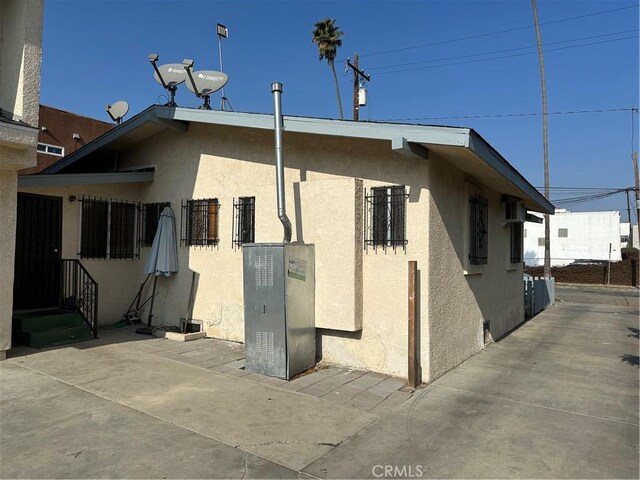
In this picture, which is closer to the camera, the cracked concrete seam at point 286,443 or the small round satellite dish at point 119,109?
the cracked concrete seam at point 286,443

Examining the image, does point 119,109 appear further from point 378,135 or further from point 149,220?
point 378,135

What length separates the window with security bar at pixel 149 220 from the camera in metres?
9.08

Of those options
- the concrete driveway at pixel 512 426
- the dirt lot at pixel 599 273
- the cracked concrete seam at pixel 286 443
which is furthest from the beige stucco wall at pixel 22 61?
the dirt lot at pixel 599 273

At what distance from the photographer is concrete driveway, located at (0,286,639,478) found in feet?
11.6

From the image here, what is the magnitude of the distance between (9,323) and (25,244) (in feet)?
6.57

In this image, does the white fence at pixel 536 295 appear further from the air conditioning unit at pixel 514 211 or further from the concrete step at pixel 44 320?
the concrete step at pixel 44 320

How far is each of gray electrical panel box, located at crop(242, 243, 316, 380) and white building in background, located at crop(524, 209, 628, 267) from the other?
38349mm

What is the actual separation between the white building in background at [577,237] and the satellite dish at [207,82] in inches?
1471

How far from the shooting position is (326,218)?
6.42m

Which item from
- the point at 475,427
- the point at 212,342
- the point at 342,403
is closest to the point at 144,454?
the point at 342,403

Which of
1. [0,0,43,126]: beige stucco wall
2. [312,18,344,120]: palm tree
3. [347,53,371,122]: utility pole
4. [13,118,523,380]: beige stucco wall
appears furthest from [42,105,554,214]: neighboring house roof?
[312,18,344,120]: palm tree

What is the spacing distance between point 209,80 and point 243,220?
299 centimetres

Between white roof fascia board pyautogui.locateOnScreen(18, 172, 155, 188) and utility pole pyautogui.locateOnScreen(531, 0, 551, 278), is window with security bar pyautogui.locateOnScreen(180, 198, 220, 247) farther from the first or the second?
utility pole pyautogui.locateOnScreen(531, 0, 551, 278)

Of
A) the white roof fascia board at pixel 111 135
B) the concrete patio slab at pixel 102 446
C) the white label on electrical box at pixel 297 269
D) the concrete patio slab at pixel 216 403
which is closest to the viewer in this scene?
the concrete patio slab at pixel 102 446
